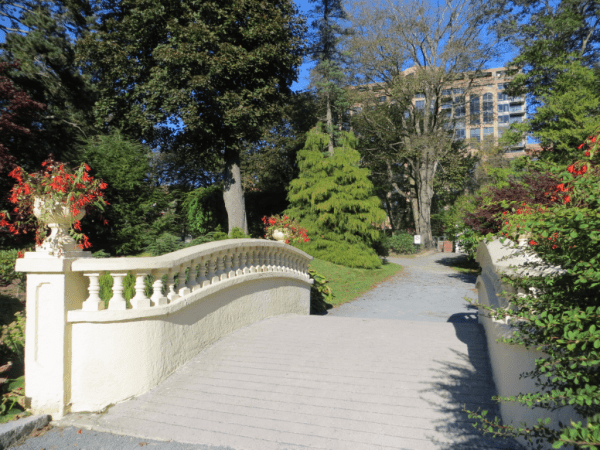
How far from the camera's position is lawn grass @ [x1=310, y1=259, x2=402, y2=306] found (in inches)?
512

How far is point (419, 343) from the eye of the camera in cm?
568

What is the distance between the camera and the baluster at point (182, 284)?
5.10 m

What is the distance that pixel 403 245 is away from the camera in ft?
104

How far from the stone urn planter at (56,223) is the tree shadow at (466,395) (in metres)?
4.09

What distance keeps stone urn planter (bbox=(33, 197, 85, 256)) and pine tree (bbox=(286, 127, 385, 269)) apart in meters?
13.1

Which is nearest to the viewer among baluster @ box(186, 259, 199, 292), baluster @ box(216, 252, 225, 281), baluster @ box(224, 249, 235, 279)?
baluster @ box(186, 259, 199, 292)

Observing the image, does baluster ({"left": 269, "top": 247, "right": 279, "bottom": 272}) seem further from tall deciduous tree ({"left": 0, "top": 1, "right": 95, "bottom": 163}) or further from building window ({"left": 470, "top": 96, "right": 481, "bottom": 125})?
building window ({"left": 470, "top": 96, "right": 481, "bottom": 125})

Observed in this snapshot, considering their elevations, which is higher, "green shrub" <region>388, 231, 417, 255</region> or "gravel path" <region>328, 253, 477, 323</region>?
"green shrub" <region>388, 231, 417, 255</region>

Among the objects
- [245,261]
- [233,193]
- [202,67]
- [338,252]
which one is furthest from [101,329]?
[338,252]

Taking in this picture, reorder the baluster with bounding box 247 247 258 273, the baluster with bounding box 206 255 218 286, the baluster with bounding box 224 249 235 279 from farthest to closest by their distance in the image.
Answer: the baluster with bounding box 247 247 258 273 → the baluster with bounding box 224 249 235 279 → the baluster with bounding box 206 255 218 286

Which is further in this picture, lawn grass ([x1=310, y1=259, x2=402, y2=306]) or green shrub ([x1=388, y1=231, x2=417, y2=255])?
green shrub ([x1=388, y1=231, x2=417, y2=255])

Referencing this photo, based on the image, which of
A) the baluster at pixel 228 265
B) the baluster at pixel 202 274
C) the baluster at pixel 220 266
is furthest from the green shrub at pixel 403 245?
the baluster at pixel 202 274

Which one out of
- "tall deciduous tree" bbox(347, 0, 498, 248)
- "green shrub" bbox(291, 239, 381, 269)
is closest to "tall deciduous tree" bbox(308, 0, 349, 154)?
"tall deciduous tree" bbox(347, 0, 498, 248)

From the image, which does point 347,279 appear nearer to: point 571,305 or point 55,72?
point 571,305
